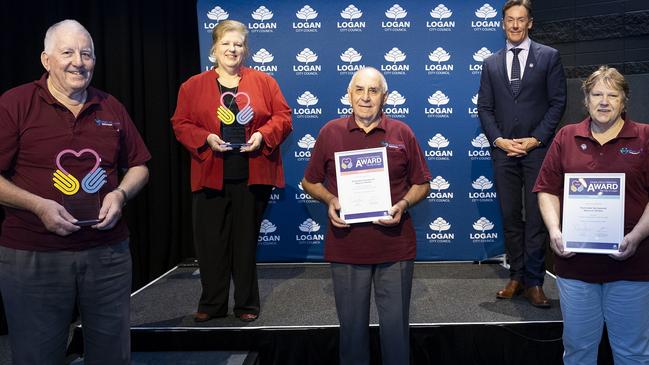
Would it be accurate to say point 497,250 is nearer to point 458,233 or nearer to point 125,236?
point 458,233

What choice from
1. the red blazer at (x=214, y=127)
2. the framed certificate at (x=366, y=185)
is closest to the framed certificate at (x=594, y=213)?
the framed certificate at (x=366, y=185)

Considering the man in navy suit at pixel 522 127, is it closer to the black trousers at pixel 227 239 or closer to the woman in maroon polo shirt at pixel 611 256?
the woman in maroon polo shirt at pixel 611 256

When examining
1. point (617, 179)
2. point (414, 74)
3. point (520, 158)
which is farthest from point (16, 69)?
point (617, 179)

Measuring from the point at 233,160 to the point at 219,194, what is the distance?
0.21 meters

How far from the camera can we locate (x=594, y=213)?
2.14 m

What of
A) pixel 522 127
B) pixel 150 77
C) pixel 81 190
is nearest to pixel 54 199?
pixel 81 190

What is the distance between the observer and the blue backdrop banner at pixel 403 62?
4.50 m

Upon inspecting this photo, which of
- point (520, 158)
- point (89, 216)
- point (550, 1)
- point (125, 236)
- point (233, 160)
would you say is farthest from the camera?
point (550, 1)

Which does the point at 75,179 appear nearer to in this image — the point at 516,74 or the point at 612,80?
the point at 612,80

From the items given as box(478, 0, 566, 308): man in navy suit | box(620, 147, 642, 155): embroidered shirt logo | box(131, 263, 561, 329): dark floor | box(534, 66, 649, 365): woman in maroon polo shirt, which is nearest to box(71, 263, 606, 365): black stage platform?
box(131, 263, 561, 329): dark floor

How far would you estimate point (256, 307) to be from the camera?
3209 mm

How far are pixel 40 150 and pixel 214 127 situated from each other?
1.25 m

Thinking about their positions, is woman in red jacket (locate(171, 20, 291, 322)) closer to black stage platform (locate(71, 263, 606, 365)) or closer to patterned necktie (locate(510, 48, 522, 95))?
black stage platform (locate(71, 263, 606, 365))

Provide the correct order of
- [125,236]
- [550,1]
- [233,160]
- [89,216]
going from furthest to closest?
1. [550,1]
2. [233,160]
3. [125,236]
4. [89,216]
